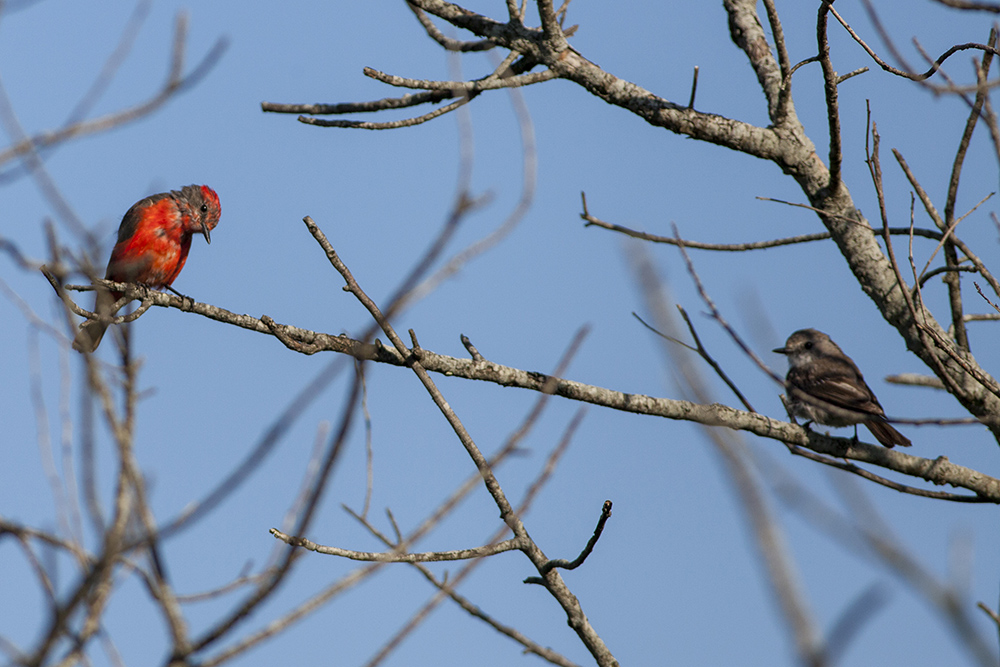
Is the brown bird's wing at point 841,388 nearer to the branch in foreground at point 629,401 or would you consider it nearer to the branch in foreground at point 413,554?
the branch in foreground at point 629,401

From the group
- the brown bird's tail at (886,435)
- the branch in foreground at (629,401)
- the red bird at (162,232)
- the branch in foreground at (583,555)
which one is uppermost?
the red bird at (162,232)

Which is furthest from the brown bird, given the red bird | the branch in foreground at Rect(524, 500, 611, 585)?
the red bird

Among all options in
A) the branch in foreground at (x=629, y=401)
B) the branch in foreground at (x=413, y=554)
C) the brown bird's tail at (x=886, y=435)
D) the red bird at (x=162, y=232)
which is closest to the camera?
the branch in foreground at (x=413, y=554)

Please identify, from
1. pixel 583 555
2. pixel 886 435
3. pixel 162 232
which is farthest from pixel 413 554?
pixel 162 232

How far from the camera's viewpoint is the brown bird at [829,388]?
20.1 feet

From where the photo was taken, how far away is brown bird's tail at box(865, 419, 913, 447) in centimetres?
609

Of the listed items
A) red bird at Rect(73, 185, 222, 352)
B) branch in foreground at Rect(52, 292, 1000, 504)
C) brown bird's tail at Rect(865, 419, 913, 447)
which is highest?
red bird at Rect(73, 185, 222, 352)

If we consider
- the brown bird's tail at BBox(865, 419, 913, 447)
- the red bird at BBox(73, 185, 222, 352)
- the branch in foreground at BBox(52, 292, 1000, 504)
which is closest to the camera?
the branch in foreground at BBox(52, 292, 1000, 504)

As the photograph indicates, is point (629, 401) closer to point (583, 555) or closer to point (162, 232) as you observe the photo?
point (583, 555)

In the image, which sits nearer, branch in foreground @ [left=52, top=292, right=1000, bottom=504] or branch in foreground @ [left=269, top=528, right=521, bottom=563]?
branch in foreground @ [left=269, top=528, right=521, bottom=563]

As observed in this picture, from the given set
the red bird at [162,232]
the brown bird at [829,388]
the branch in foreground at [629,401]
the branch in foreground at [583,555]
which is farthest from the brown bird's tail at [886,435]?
the red bird at [162,232]

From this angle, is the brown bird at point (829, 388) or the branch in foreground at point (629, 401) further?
the brown bird at point (829, 388)

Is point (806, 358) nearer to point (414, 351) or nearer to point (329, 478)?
point (414, 351)

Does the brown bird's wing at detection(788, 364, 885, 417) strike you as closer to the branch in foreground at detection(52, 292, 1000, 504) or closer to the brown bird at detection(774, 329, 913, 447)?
the brown bird at detection(774, 329, 913, 447)
